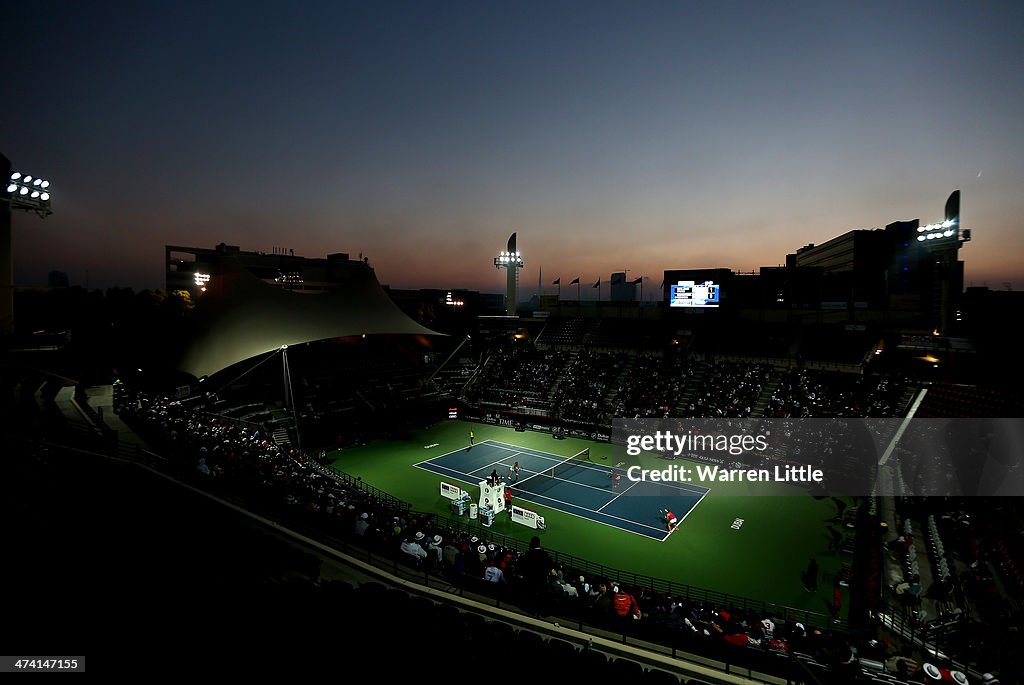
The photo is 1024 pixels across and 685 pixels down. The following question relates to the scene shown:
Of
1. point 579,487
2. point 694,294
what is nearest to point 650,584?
point 579,487

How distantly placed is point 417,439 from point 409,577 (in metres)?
22.0

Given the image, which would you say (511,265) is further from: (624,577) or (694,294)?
(624,577)

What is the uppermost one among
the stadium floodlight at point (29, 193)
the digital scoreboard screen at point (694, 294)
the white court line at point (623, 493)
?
the stadium floodlight at point (29, 193)

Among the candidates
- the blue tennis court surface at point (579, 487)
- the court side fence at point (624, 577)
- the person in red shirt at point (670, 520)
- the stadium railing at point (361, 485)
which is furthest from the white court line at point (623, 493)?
the stadium railing at point (361, 485)

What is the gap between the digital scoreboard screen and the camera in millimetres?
36281

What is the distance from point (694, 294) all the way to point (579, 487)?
2118 centimetres

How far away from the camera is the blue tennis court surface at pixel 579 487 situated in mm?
19703

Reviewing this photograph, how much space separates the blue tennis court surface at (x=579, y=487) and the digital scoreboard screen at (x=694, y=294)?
690 inches

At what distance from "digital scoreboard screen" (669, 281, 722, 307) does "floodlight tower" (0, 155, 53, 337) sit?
38567 millimetres

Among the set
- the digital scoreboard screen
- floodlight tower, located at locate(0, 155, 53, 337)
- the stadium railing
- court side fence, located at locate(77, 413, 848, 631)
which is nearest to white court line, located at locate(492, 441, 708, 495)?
court side fence, located at locate(77, 413, 848, 631)

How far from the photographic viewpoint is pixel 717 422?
2698cm

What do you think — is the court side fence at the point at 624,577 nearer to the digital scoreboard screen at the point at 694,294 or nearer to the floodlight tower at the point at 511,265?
the digital scoreboard screen at the point at 694,294

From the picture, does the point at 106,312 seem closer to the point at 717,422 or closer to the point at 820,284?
the point at 717,422

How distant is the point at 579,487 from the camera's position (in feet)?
75.4
